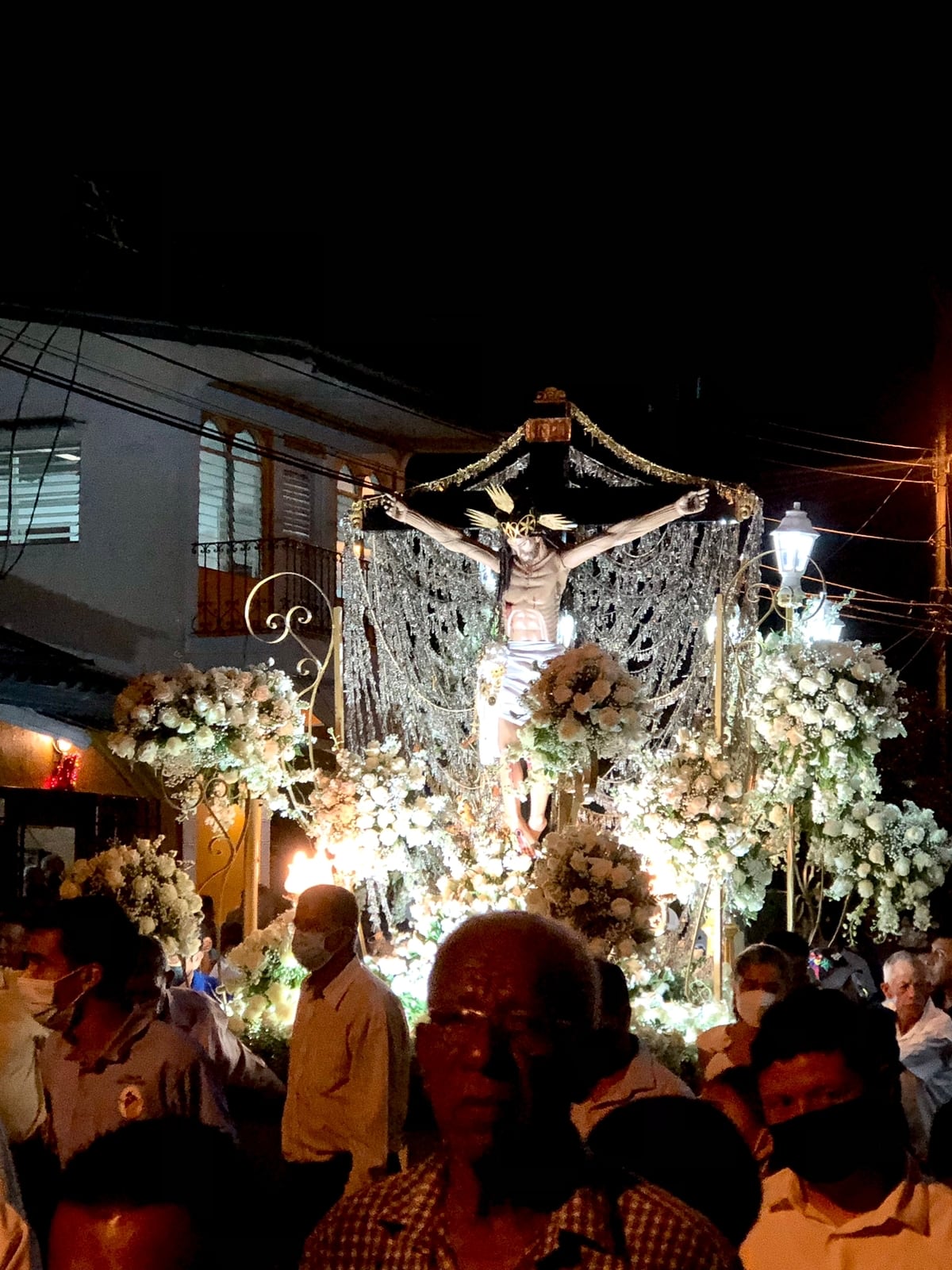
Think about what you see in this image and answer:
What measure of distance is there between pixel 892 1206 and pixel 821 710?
740 centimetres

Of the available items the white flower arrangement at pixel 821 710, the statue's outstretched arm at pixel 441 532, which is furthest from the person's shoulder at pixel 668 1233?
the statue's outstretched arm at pixel 441 532

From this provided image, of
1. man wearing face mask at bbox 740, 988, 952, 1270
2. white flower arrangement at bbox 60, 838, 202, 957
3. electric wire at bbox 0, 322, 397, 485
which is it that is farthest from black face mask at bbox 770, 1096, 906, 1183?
electric wire at bbox 0, 322, 397, 485

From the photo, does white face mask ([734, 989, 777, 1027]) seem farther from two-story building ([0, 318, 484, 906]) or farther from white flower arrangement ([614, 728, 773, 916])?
two-story building ([0, 318, 484, 906])

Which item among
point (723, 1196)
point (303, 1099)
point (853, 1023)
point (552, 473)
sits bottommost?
point (303, 1099)

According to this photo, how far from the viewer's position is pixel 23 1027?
4.84 m

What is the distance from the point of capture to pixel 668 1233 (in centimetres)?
221

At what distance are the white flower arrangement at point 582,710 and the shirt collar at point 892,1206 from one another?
20.8ft

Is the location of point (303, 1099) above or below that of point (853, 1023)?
below

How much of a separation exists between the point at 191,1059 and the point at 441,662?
847 centimetres

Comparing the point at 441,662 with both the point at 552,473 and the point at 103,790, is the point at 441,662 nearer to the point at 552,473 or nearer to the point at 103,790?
the point at 552,473

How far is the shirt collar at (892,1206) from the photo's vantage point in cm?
310

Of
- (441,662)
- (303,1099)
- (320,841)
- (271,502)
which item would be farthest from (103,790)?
(303,1099)

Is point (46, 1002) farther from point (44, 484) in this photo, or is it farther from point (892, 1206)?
point (44, 484)

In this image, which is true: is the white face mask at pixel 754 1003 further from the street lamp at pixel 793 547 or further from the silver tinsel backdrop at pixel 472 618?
the silver tinsel backdrop at pixel 472 618
